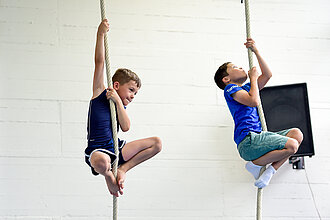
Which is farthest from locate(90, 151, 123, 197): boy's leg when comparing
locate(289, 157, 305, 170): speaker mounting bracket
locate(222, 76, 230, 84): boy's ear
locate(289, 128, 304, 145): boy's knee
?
locate(289, 157, 305, 170): speaker mounting bracket

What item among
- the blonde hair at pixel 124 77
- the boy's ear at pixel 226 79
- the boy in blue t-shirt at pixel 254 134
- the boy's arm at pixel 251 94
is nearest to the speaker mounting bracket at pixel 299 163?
the boy in blue t-shirt at pixel 254 134

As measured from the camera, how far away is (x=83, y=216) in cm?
494

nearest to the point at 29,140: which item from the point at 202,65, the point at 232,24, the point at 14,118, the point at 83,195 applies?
the point at 14,118

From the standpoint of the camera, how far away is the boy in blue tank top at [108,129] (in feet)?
11.1

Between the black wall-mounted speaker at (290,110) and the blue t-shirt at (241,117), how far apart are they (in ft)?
4.40

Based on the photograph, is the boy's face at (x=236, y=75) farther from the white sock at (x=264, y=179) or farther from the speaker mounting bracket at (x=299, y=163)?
the speaker mounting bracket at (x=299, y=163)

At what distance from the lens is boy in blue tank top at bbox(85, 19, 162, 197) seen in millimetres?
3371

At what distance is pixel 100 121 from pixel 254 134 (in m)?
0.88

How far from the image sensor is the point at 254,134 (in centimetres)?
353

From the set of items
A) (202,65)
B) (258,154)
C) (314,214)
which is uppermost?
(202,65)

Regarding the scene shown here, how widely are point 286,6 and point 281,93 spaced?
100 centimetres

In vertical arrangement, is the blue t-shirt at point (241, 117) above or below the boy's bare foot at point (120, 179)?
above

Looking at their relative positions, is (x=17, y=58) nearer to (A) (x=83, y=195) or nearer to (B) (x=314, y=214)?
(A) (x=83, y=195)

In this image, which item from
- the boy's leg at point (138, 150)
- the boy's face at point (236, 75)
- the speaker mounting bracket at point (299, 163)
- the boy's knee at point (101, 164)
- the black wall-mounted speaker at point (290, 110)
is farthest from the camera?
the speaker mounting bracket at point (299, 163)
